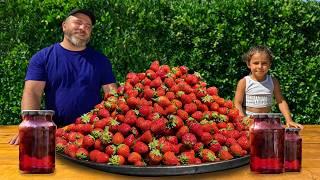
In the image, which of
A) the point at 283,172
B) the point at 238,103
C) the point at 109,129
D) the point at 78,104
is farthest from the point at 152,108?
the point at 238,103

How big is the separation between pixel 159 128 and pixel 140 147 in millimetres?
99

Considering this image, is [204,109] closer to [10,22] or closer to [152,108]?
[152,108]

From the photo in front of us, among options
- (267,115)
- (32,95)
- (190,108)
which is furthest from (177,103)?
(32,95)

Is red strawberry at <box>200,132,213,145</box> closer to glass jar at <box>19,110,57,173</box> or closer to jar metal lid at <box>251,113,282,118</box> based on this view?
jar metal lid at <box>251,113,282,118</box>

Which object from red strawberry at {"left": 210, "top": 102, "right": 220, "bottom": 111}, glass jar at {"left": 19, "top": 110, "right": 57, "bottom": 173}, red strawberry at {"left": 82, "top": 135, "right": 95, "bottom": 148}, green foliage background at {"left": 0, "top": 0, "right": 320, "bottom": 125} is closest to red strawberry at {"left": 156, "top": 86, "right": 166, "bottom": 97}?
red strawberry at {"left": 210, "top": 102, "right": 220, "bottom": 111}

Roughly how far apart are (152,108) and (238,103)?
252cm

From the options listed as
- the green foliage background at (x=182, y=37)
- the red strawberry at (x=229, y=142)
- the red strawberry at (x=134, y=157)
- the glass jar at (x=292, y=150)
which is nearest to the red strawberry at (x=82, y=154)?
the red strawberry at (x=134, y=157)

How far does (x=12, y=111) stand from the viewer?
19.6 ft

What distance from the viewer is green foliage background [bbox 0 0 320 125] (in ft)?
19.4

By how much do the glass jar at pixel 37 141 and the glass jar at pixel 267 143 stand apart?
704mm

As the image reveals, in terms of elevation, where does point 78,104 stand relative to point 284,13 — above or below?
below

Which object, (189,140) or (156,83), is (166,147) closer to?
(189,140)

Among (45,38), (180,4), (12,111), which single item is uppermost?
(180,4)

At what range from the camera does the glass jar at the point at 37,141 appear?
1969 millimetres
